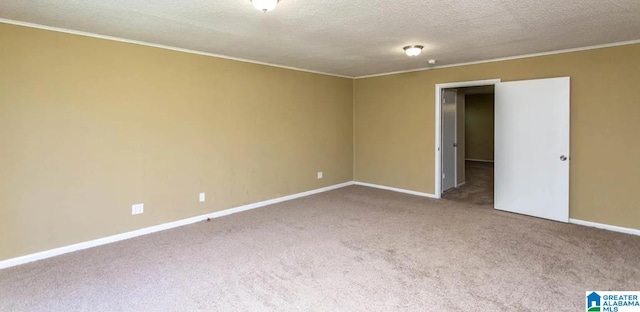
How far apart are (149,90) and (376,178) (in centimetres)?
436

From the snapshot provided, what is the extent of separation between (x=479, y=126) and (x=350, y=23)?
30.9ft

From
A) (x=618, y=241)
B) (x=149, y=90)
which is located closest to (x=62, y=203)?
(x=149, y=90)

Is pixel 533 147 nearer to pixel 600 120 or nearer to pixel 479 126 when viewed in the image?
pixel 600 120

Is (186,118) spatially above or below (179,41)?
below

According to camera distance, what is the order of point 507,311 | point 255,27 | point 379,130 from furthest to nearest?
point 379,130, point 255,27, point 507,311

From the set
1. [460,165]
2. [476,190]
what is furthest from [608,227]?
[460,165]

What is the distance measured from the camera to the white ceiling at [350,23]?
2660 mm

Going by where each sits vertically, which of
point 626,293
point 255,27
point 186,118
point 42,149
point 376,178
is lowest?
point 626,293

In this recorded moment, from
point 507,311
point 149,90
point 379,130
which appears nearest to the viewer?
point 507,311

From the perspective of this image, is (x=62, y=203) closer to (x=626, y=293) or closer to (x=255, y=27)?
(x=255, y=27)

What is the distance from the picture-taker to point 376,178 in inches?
265
